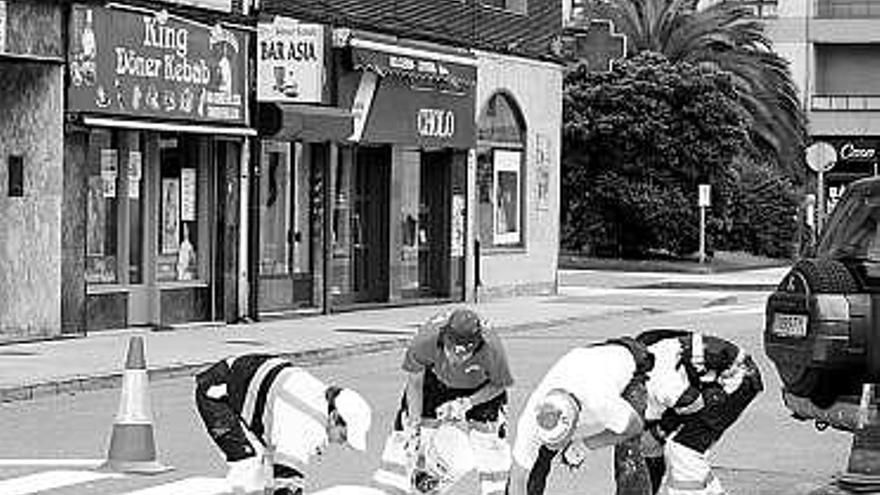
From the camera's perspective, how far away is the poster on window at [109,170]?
2205 centimetres

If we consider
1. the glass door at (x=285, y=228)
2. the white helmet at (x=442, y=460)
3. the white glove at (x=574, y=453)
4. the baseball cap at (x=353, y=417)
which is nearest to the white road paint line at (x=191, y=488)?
the white helmet at (x=442, y=460)

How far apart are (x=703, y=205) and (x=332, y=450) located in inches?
1266

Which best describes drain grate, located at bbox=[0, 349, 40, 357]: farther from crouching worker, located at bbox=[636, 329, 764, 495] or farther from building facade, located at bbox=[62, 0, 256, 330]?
crouching worker, located at bbox=[636, 329, 764, 495]

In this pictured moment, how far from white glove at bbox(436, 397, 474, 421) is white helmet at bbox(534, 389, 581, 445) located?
1.13 m

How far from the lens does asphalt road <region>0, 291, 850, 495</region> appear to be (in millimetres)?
11154

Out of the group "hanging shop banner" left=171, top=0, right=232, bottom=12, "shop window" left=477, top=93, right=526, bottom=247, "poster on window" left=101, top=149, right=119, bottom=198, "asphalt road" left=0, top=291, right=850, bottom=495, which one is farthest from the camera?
"shop window" left=477, top=93, right=526, bottom=247

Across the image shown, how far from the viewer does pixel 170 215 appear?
76.2 ft

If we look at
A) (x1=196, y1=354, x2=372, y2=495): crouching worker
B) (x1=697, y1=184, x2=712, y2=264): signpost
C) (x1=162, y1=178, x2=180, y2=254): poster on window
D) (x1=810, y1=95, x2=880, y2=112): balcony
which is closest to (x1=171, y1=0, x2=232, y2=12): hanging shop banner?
(x1=162, y1=178, x2=180, y2=254): poster on window

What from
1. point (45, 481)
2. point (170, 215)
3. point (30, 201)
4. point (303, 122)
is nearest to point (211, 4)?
point (303, 122)

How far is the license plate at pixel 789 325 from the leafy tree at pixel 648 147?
36276 mm

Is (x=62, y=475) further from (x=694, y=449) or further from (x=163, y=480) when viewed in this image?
(x=694, y=449)

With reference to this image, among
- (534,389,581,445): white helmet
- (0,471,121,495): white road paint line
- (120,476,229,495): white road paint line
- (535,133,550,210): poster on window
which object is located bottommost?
(120,476,229,495): white road paint line

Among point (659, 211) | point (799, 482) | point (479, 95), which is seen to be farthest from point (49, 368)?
point (659, 211)

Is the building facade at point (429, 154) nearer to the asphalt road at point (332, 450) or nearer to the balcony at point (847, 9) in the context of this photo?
the asphalt road at point (332, 450)
